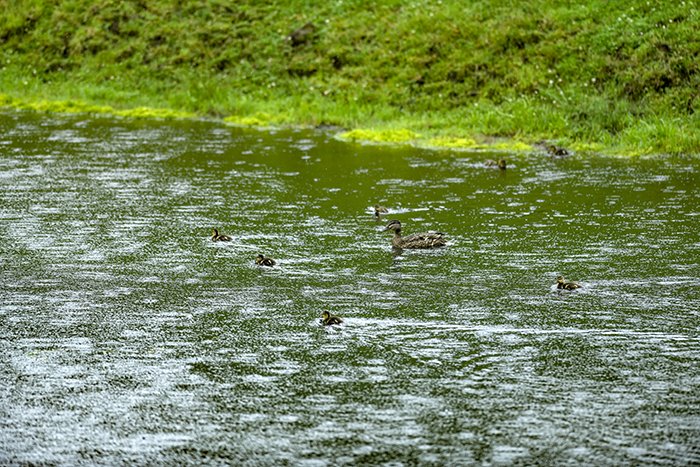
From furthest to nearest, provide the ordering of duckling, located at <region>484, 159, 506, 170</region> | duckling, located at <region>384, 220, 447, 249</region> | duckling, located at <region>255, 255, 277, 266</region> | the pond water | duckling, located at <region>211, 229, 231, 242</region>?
duckling, located at <region>484, 159, 506, 170</region> → duckling, located at <region>211, 229, 231, 242</region> → duckling, located at <region>384, 220, 447, 249</region> → duckling, located at <region>255, 255, 277, 266</region> → the pond water

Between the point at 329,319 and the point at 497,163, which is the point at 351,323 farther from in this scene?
the point at 497,163

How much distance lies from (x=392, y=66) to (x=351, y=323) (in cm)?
2941

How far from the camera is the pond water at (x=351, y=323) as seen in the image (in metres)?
10.7

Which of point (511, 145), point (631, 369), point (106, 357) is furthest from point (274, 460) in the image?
point (511, 145)

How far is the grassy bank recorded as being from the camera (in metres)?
34.7

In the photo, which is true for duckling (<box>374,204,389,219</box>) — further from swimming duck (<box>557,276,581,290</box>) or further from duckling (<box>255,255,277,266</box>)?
swimming duck (<box>557,276,581,290</box>)

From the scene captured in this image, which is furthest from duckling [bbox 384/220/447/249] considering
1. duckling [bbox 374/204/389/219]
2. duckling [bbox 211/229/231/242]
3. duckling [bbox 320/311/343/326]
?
duckling [bbox 320/311/343/326]

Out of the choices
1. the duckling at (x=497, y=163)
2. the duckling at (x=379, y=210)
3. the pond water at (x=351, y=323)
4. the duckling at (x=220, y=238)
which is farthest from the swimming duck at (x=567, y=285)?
the duckling at (x=497, y=163)

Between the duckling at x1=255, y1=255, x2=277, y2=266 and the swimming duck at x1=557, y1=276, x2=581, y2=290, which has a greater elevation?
the duckling at x1=255, y1=255, x2=277, y2=266

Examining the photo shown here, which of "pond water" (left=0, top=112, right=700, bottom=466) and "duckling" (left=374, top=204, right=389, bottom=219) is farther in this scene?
"duckling" (left=374, top=204, right=389, bottom=219)

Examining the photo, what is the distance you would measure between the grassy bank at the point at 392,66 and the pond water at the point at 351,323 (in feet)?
25.0

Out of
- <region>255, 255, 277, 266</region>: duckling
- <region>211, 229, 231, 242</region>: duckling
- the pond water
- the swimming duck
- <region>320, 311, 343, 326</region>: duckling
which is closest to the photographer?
the pond water

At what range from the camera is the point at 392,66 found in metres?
42.6

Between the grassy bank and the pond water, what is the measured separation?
7.62 metres
